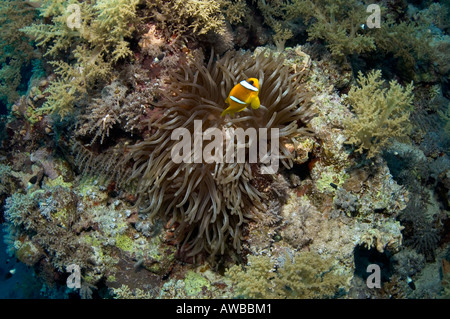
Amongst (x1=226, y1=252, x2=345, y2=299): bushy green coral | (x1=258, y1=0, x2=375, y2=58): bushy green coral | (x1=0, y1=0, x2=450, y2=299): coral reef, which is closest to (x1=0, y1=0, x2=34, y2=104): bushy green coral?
(x1=0, y1=0, x2=450, y2=299): coral reef

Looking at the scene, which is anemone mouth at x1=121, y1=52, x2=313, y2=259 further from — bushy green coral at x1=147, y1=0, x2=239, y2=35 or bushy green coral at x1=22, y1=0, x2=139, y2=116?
bushy green coral at x1=22, y1=0, x2=139, y2=116

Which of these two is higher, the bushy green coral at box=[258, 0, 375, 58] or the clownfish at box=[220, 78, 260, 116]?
the bushy green coral at box=[258, 0, 375, 58]

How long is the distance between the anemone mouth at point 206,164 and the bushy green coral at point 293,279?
43cm

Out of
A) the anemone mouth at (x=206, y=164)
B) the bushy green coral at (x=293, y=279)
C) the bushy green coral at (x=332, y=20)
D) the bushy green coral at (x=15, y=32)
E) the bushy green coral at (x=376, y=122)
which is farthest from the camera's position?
the bushy green coral at (x=15, y=32)

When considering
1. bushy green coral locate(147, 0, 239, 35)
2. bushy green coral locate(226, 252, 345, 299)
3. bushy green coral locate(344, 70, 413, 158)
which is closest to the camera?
bushy green coral locate(226, 252, 345, 299)

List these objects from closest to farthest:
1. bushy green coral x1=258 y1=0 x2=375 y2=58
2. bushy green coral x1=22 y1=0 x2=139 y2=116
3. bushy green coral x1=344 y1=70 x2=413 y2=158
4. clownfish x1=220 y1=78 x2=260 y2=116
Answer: clownfish x1=220 y1=78 x2=260 y2=116 < bushy green coral x1=344 y1=70 x2=413 y2=158 < bushy green coral x1=22 y1=0 x2=139 y2=116 < bushy green coral x1=258 y1=0 x2=375 y2=58

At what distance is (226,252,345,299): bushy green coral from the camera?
3012mm

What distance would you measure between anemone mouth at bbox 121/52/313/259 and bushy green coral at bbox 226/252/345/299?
43cm

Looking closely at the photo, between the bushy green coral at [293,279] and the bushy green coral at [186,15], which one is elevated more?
the bushy green coral at [186,15]

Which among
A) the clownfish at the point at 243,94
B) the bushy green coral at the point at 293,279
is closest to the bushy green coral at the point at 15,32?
the clownfish at the point at 243,94

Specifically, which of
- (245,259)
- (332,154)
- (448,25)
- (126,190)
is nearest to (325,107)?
(332,154)

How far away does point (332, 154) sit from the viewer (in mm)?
3619

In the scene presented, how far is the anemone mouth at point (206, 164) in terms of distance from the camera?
3.32 metres

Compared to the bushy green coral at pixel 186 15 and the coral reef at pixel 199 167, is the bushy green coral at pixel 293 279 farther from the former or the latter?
the bushy green coral at pixel 186 15
